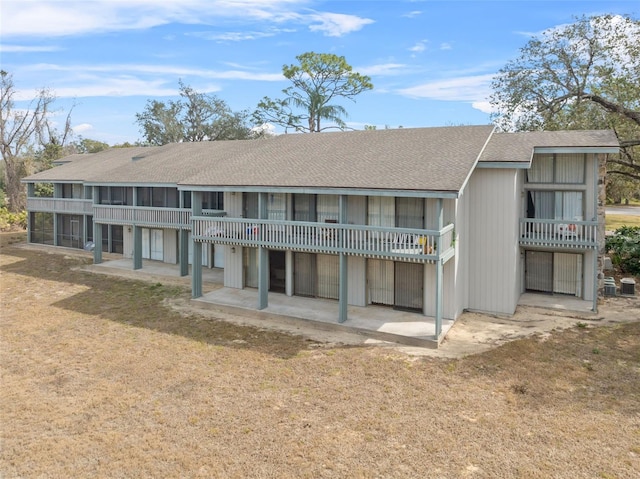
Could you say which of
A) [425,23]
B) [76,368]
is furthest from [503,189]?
[76,368]

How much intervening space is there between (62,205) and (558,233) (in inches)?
1205

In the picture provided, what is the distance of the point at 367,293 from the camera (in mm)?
17438

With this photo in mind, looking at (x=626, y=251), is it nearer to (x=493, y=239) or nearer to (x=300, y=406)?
(x=493, y=239)

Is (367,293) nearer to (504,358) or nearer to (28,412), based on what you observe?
(504,358)

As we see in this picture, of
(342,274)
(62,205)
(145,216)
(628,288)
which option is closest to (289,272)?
Answer: (342,274)

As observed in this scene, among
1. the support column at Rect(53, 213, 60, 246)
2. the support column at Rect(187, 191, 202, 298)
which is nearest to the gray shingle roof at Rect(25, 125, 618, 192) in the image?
the support column at Rect(187, 191, 202, 298)

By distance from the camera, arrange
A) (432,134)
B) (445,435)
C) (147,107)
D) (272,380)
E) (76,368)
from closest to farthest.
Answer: (445,435)
(272,380)
(76,368)
(432,134)
(147,107)

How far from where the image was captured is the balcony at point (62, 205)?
3002cm

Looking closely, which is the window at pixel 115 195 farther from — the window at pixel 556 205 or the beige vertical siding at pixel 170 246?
the window at pixel 556 205

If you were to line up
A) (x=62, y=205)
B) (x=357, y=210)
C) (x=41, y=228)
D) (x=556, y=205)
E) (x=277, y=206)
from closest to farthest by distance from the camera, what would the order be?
1. (x=357, y=210)
2. (x=556, y=205)
3. (x=277, y=206)
4. (x=62, y=205)
5. (x=41, y=228)

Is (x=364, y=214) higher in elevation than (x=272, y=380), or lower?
higher

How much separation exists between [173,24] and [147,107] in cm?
3927

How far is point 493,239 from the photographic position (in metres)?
17.0

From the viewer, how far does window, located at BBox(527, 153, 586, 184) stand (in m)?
18.0
